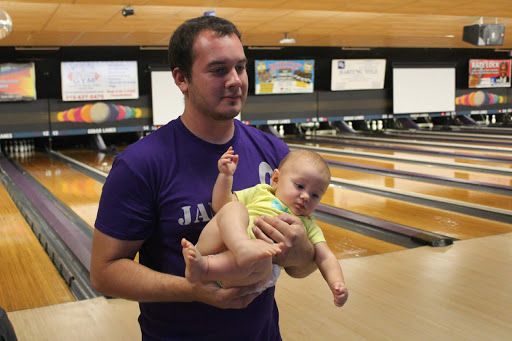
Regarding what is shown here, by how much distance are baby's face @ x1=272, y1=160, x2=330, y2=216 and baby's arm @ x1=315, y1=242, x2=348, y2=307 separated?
100 millimetres

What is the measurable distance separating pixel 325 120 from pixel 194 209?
36.3 ft

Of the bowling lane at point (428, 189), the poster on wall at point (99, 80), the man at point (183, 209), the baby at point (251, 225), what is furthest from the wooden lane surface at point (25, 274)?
the poster on wall at point (99, 80)

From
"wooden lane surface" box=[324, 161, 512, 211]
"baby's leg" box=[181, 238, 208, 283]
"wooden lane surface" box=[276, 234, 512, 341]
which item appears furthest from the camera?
"wooden lane surface" box=[324, 161, 512, 211]

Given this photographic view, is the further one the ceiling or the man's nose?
the ceiling

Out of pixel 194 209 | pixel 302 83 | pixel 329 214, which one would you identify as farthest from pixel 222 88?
pixel 302 83

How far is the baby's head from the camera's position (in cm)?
137

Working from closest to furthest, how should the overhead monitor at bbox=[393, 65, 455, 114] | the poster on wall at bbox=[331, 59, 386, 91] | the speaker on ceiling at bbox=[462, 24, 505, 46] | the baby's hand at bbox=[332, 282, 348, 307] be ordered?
the baby's hand at bbox=[332, 282, 348, 307], the speaker on ceiling at bbox=[462, 24, 505, 46], the poster on wall at bbox=[331, 59, 386, 91], the overhead monitor at bbox=[393, 65, 455, 114]

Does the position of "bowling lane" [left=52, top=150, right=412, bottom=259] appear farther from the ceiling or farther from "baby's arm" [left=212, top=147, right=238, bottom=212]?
the ceiling

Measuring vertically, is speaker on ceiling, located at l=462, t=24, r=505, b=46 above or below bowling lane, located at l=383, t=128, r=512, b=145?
above

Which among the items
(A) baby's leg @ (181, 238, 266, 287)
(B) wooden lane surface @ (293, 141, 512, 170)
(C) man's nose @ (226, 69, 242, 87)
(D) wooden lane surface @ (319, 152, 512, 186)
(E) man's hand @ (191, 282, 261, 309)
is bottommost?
(D) wooden lane surface @ (319, 152, 512, 186)

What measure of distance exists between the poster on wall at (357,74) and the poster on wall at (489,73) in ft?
8.03

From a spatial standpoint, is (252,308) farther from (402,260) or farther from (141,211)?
(402,260)

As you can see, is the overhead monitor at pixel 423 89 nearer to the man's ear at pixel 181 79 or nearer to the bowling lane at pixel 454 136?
the bowling lane at pixel 454 136

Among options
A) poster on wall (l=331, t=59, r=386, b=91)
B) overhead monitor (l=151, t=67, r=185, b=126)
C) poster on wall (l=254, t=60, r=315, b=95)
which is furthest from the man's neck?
poster on wall (l=331, t=59, r=386, b=91)
